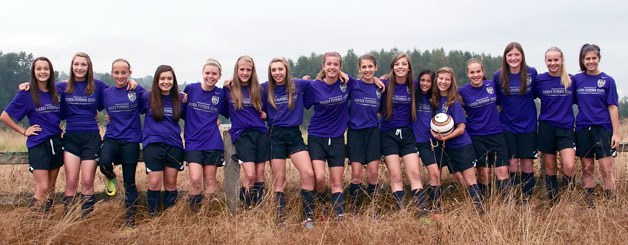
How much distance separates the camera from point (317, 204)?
6.43 meters

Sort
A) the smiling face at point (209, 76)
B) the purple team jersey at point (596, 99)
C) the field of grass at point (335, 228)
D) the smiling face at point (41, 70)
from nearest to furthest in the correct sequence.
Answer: the field of grass at point (335, 228)
the smiling face at point (41, 70)
the smiling face at point (209, 76)
the purple team jersey at point (596, 99)

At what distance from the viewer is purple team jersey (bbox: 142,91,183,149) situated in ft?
20.5

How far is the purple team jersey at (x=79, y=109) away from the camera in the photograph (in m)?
6.27

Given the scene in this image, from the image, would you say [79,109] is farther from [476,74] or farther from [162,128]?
[476,74]

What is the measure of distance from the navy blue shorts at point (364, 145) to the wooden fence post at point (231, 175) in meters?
1.41

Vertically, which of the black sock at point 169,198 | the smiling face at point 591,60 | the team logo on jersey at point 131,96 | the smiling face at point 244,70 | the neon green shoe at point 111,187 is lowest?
the black sock at point 169,198

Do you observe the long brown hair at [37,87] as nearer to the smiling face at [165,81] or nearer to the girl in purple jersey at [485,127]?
the smiling face at [165,81]

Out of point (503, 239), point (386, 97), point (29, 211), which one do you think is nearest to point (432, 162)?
point (386, 97)

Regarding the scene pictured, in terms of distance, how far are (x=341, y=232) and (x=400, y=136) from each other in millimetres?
1942

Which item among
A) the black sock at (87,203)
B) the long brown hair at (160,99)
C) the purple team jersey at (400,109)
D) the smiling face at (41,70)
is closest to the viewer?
the black sock at (87,203)

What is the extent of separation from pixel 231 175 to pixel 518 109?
150 inches

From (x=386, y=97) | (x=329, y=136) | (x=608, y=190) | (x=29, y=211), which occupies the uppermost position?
(x=386, y=97)

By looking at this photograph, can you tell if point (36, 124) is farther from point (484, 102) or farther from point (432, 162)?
point (484, 102)

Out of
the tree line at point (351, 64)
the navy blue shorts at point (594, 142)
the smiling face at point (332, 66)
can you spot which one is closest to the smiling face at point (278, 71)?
the smiling face at point (332, 66)
